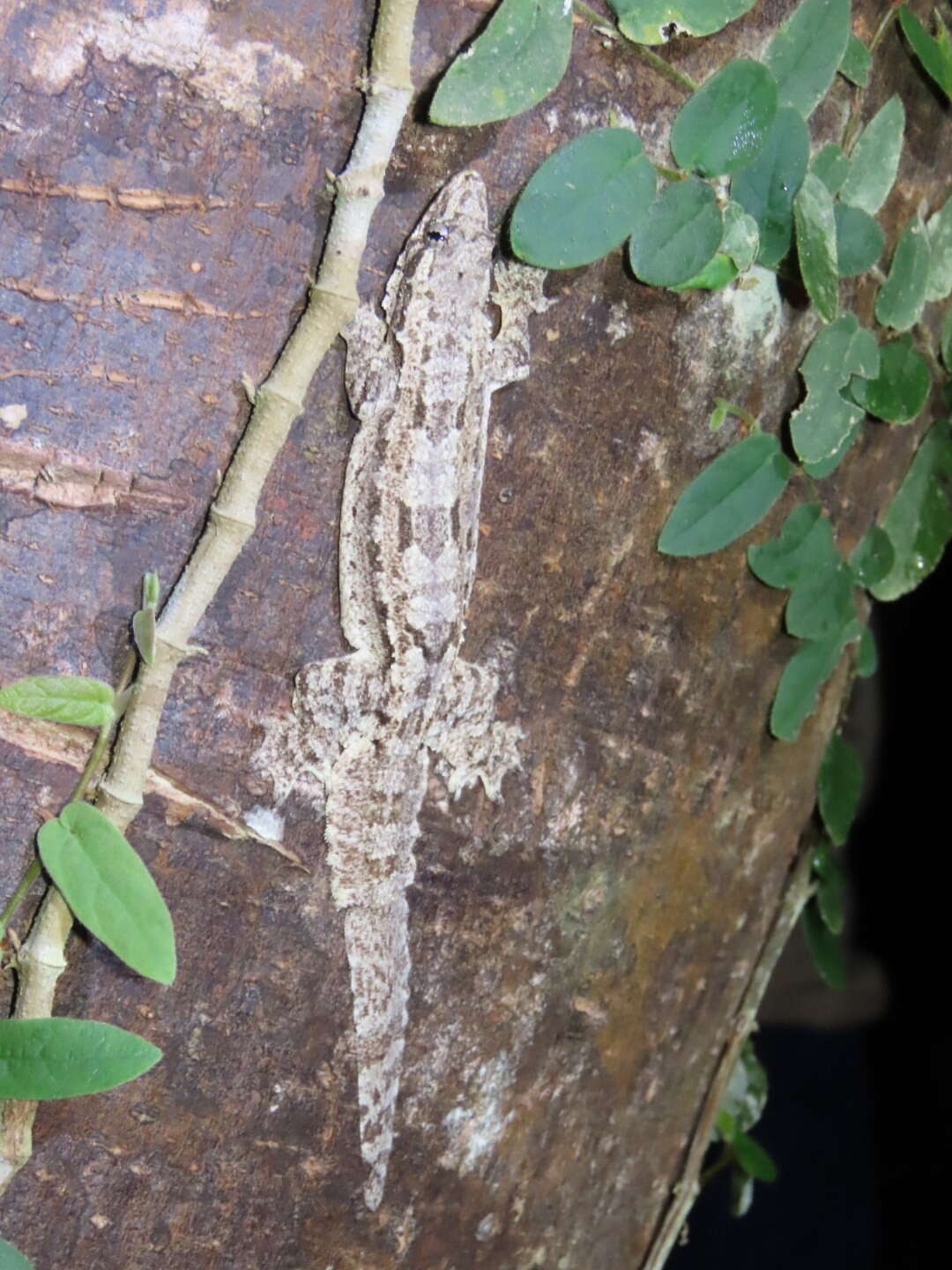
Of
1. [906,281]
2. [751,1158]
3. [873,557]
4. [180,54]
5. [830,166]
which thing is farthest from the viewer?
[751,1158]

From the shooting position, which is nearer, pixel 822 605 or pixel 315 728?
pixel 315 728

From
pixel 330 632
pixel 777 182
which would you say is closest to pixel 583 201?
pixel 777 182

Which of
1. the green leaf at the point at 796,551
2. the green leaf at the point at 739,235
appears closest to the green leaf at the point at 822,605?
the green leaf at the point at 796,551

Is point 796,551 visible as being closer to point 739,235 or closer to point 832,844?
point 739,235

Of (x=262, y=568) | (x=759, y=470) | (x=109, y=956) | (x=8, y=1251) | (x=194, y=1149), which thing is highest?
(x=759, y=470)

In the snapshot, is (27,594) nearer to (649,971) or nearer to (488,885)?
(488,885)

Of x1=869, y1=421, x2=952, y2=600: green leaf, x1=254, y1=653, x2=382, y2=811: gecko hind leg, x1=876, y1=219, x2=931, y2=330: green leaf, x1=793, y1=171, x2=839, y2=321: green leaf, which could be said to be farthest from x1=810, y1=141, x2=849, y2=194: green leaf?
x1=254, y1=653, x2=382, y2=811: gecko hind leg

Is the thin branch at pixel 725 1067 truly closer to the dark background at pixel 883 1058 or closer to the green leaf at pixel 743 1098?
the green leaf at pixel 743 1098

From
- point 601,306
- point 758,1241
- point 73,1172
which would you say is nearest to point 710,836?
point 601,306
